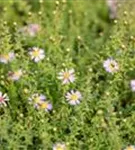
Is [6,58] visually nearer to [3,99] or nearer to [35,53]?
[35,53]

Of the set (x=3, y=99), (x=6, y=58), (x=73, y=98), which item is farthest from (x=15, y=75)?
(x=73, y=98)

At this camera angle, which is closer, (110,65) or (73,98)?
(73,98)

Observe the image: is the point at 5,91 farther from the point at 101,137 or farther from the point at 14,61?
the point at 101,137

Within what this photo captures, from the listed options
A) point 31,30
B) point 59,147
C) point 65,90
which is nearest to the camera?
point 59,147

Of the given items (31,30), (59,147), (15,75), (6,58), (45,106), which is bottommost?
(59,147)

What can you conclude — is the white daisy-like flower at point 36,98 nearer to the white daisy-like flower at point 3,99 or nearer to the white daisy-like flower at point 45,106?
the white daisy-like flower at point 45,106

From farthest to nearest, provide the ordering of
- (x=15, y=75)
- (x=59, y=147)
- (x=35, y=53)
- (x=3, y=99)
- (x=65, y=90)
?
(x=35, y=53) → (x=15, y=75) → (x=65, y=90) → (x=3, y=99) → (x=59, y=147)

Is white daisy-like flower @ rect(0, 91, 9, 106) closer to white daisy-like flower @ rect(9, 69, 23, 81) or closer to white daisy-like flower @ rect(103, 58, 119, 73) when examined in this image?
white daisy-like flower @ rect(9, 69, 23, 81)

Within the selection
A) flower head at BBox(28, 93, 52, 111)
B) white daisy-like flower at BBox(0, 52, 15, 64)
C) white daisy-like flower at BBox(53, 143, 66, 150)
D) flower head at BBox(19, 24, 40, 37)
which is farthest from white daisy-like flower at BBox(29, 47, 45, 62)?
white daisy-like flower at BBox(53, 143, 66, 150)
